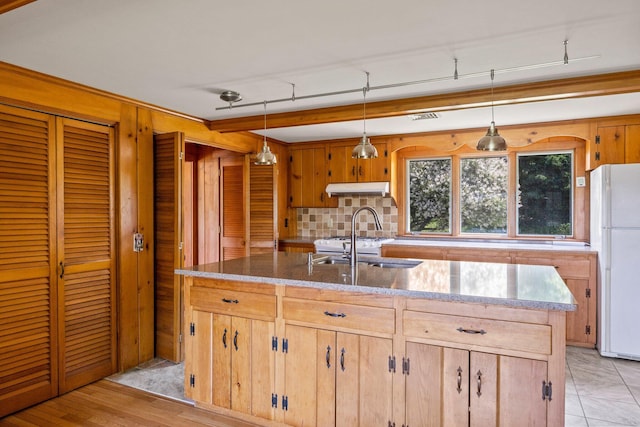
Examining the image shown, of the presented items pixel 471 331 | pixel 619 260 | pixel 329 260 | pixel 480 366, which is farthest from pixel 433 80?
pixel 619 260

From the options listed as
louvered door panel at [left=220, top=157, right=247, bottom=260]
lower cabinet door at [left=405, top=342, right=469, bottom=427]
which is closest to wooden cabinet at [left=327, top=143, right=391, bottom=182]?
louvered door panel at [left=220, top=157, right=247, bottom=260]

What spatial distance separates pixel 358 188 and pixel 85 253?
2.98 meters

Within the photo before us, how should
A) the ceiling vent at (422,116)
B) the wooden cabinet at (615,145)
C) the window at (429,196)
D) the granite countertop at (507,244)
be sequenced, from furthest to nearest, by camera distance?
the window at (429,196) → the granite countertop at (507,244) → the wooden cabinet at (615,145) → the ceiling vent at (422,116)

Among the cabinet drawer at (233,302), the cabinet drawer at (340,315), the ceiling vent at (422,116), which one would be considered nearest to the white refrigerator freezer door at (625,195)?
the ceiling vent at (422,116)

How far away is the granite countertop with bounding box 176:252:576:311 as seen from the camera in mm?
1871

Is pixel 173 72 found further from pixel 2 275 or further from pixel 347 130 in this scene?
pixel 347 130

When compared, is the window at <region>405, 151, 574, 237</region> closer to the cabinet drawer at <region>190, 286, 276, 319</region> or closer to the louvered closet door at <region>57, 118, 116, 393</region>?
the cabinet drawer at <region>190, 286, 276, 319</region>

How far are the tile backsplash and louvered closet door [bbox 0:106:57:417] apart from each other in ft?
10.9

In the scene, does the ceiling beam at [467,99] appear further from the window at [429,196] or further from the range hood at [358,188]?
the window at [429,196]

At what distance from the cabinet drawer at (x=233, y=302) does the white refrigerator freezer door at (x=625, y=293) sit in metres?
3.02

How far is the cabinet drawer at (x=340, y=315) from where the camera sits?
2119 millimetres

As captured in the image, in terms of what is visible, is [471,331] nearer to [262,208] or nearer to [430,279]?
[430,279]

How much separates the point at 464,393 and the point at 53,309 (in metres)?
2.71

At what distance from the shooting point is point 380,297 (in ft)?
6.98
